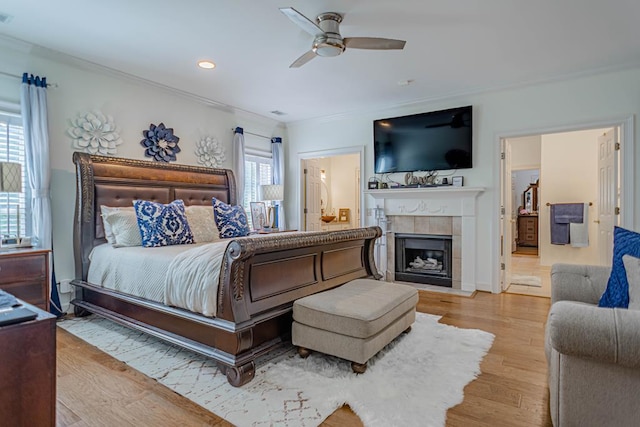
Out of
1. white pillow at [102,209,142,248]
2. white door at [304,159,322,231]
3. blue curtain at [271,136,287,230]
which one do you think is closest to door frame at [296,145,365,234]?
white door at [304,159,322,231]

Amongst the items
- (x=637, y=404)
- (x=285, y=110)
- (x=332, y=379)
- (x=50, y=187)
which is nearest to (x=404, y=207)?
(x=285, y=110)

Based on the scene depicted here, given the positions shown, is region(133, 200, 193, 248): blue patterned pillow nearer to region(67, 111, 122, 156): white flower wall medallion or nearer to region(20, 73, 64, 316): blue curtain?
region(20, 73, 64, 316): blue curtain

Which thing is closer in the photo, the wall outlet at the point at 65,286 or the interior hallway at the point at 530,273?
the wall outlet at the point at 65,286

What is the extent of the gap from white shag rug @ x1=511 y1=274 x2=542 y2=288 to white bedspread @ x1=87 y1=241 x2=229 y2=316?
15.9ft

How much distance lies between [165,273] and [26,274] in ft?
4.41

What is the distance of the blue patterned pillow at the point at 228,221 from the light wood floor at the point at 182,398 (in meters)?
1.79

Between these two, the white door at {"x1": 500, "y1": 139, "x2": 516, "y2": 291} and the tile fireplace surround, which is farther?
the tile fireplace surround

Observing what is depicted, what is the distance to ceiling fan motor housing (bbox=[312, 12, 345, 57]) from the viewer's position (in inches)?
111

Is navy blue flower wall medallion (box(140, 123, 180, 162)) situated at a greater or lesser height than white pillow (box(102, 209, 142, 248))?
greater

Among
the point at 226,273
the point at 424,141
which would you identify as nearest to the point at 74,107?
the point at 226,273

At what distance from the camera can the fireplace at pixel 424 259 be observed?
508cm

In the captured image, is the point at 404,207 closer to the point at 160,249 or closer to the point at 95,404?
the point at 160,249

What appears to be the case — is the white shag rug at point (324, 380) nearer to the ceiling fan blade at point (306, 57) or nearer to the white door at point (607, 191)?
the ceiling fan blade at point (306, 57)

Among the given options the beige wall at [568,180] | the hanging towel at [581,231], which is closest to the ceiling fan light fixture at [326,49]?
the beige wall at [568,180]
